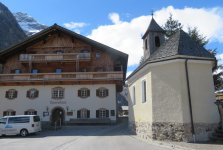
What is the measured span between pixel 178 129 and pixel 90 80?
50.5 feet

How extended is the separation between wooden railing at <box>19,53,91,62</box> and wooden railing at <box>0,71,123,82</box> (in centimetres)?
240

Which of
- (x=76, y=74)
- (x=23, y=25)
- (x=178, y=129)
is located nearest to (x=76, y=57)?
(x=76, y=74)

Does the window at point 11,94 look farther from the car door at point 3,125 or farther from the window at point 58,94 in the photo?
the car door at point 3,125

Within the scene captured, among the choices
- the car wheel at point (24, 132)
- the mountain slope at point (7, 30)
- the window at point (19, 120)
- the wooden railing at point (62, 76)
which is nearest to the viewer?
the car wheel at point (24, 132)

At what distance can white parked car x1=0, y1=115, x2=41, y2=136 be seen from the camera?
16750 millimetres

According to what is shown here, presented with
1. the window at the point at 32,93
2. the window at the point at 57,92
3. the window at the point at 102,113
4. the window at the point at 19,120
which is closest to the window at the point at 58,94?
the window at the point at 57,92

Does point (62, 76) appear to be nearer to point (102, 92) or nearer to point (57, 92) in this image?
point (57, 92)

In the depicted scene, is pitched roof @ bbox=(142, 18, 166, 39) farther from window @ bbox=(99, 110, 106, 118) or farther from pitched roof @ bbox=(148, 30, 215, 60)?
window @ bbox=(99, 110, 106, 118)

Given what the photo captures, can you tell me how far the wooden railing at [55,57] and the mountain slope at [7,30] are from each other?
47463 mm

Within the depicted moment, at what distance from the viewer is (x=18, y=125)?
16.9 meters

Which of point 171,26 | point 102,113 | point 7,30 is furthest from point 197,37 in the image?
point 7,30

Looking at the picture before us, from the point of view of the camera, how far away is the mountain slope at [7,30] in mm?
70250

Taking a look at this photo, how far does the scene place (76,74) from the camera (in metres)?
25.2

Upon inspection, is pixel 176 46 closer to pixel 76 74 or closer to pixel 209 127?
pixel 209 127
